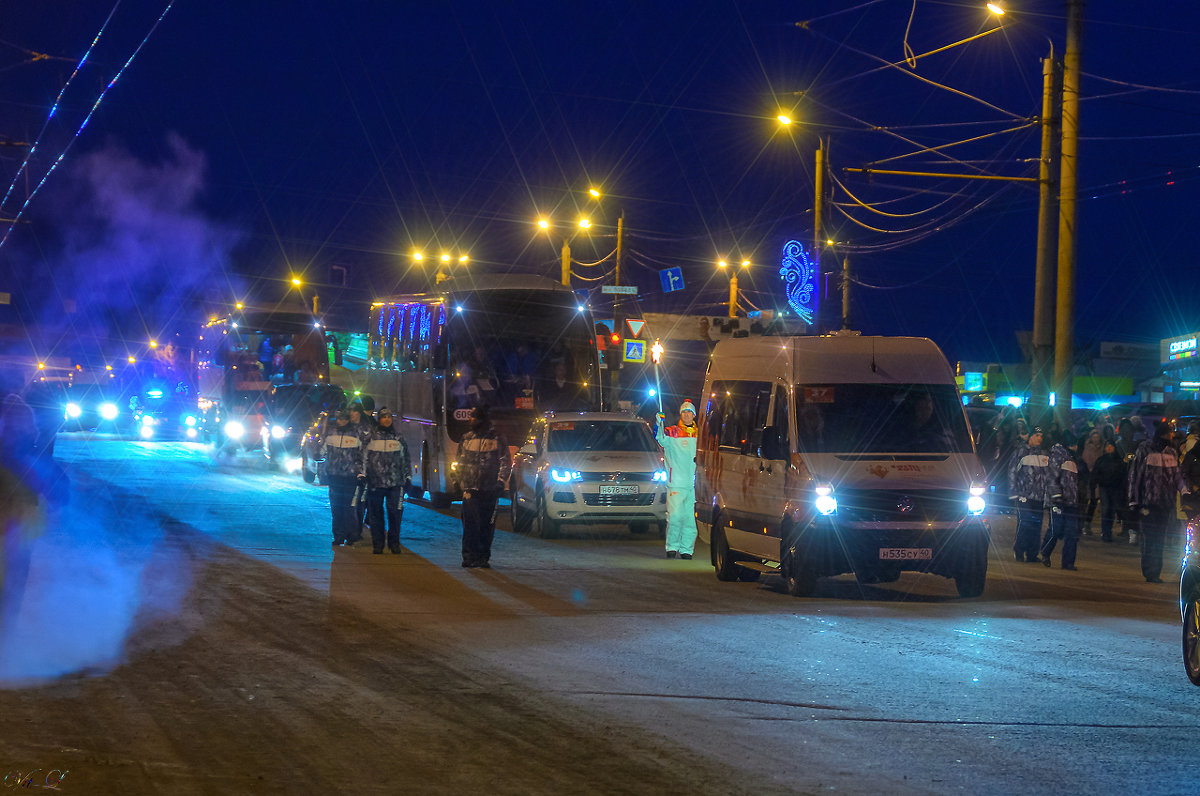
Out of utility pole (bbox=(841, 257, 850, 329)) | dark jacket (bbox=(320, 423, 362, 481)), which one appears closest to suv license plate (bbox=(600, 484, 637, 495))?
dark jacket (bbox=(320, 423, 362, 481))

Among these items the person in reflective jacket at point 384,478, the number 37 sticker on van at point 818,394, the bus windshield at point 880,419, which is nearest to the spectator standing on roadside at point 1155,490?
the bus windshield at point 880,419

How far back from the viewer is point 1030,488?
17.7 meters

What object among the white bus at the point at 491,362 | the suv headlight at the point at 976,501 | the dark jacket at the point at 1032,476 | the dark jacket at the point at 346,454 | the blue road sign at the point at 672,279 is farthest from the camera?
the blue road sign at the point at 672,279

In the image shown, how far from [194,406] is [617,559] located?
126ft

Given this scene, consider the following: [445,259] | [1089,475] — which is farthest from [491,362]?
[445,259]

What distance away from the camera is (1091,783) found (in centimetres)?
654

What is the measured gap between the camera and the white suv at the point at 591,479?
66.5 ft

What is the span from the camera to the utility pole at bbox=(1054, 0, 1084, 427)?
21.2m

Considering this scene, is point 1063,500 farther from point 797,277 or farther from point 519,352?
point 797,277

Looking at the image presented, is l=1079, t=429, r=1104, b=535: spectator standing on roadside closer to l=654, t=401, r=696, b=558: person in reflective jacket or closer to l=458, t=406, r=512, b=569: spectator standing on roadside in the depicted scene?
l=654, t=401, r=696, b=558: person in reflective jacket

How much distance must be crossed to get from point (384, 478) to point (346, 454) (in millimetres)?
936

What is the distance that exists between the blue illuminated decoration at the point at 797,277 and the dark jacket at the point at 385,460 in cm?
1905

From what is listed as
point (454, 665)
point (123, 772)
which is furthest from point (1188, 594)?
point (123, 772)

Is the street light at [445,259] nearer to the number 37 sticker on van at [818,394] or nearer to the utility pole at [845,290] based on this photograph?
the utility pole at [845,290]
